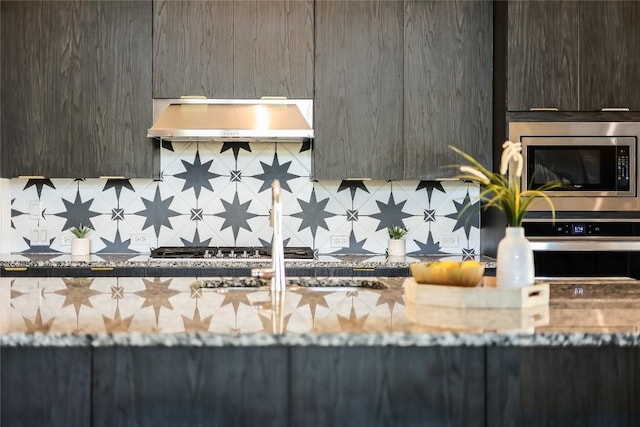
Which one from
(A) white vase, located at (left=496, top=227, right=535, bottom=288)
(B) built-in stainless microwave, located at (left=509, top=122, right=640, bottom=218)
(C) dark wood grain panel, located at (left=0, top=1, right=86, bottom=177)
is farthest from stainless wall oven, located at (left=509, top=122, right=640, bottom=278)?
(C) dark wood grain panel, located at (left=0, top=1, right=86, bottom=177)

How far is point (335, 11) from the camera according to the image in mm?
3852

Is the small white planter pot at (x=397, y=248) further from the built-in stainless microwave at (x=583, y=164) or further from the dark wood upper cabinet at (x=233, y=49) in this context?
the dark wood upper cabinet at (x=233, y=49)

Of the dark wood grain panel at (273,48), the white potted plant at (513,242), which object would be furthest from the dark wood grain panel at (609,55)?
the white potted plant at (513,242)

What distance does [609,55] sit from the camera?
11.9 ft

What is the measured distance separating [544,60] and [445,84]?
1.82ft

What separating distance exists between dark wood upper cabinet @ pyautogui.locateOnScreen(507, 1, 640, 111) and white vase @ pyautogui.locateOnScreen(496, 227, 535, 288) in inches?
75.4

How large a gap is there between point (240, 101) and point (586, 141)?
76.0 inches

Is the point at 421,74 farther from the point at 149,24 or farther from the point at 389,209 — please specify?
the point at 149,24

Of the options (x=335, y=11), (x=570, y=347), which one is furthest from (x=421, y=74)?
(x=570, y=347)

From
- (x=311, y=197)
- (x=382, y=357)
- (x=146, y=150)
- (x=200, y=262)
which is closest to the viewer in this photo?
(x=382, y=357)

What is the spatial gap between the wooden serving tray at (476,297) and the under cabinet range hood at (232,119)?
2051mm

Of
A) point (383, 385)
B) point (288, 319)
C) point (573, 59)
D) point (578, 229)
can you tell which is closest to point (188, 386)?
point (288, 319)

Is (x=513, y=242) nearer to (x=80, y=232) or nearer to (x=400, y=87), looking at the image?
(x=400, y=87)

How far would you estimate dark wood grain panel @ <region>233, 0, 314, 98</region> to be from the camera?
3.83m
